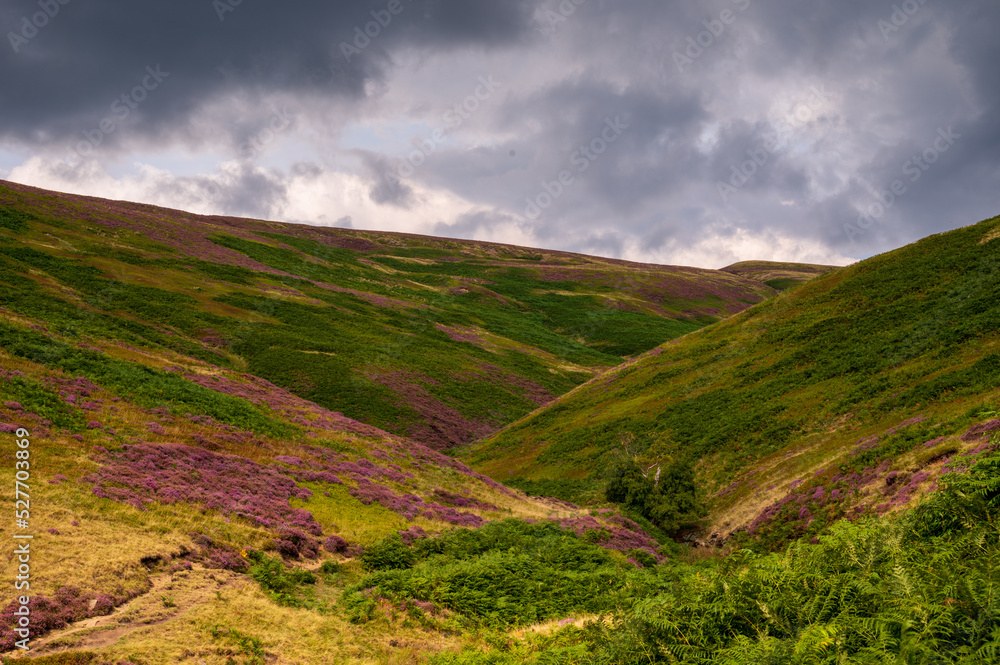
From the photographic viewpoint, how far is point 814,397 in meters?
36.7

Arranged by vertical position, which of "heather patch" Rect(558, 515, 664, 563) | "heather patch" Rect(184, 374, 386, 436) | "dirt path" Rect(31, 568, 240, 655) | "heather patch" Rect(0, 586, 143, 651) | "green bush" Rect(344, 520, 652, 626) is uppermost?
"heather patch" Rect(184, 374, 386, 436)

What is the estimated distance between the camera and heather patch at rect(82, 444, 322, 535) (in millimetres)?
18750

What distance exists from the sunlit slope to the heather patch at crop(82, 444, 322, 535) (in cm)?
2297

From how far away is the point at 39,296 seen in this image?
4891 cm

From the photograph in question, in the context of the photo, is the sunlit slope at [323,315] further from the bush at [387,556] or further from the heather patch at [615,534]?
the heather patch at [615,534]

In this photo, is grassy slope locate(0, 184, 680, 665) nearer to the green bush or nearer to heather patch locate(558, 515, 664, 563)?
heather patch locate(558, 515, 664, 563)

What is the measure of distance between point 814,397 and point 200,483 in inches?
1546

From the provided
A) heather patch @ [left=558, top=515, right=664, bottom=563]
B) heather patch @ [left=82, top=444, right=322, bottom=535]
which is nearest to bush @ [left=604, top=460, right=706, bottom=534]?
heather patch @ [left=558, top=515, right=664, bottom=563]

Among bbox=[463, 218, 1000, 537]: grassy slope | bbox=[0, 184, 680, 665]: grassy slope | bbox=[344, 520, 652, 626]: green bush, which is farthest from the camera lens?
bbox=[463, 218, 1000, 537]: grassy slope

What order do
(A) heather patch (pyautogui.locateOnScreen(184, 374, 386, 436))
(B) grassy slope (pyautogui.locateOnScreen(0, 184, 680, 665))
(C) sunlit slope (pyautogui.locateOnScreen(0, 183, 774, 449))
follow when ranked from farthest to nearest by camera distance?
(C) sunlit slope (pyautogui.locateOnScreen(0, 183, 774, 449))
(A) heather patch (pyautogui.locateOnScreen(184, 374, 386, 436))
(B) grassy slope (pyautogui.locateOnScreen(0, 184, 680, 665))

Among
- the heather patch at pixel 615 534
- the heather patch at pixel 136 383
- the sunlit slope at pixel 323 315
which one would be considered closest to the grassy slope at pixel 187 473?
the heather patch at pixel 136 383

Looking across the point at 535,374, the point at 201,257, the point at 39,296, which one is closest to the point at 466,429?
the point at 535,374

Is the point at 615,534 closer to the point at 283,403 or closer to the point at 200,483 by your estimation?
the point at 200,483

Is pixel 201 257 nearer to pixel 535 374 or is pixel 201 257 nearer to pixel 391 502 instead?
pixel 535 374
